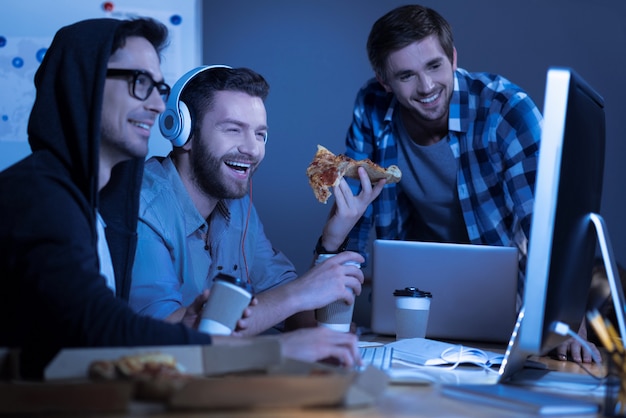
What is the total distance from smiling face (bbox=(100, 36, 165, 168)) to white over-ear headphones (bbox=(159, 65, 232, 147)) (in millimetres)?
503

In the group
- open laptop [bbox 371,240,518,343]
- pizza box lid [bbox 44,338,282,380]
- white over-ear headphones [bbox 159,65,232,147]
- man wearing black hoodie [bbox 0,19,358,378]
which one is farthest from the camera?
white over-ear headphones [bbox 159,65,232,147]

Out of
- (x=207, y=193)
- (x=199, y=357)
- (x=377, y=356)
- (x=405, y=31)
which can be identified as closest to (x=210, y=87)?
(x=207, y=193)

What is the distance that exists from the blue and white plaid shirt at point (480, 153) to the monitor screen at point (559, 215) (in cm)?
94

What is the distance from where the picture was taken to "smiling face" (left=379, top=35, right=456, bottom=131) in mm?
2711

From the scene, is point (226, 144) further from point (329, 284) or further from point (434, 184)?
point (434, 184)

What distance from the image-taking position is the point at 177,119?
7.43 feet

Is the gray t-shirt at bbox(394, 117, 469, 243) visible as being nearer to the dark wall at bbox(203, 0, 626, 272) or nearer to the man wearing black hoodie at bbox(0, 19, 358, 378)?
the dark wall at bbox(203, 0, 626, 272)

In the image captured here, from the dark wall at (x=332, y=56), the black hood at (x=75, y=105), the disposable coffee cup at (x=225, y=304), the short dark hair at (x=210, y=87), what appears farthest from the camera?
the dark wall at (x=332, y=56)

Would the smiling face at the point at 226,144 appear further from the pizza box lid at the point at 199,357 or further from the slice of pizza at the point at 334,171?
the pizza box lid at the point at 199,357

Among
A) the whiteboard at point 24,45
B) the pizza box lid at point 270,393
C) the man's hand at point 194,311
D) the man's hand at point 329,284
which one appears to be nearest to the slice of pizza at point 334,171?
the man's hand at point 329,284

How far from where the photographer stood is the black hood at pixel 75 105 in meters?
1.55

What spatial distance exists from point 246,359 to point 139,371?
0.19m

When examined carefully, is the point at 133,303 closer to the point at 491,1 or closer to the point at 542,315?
the point at 542,315

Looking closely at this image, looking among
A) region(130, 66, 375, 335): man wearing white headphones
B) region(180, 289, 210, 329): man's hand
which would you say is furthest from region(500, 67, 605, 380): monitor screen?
region(130, 66, 375, 335): man wearing white headphones
